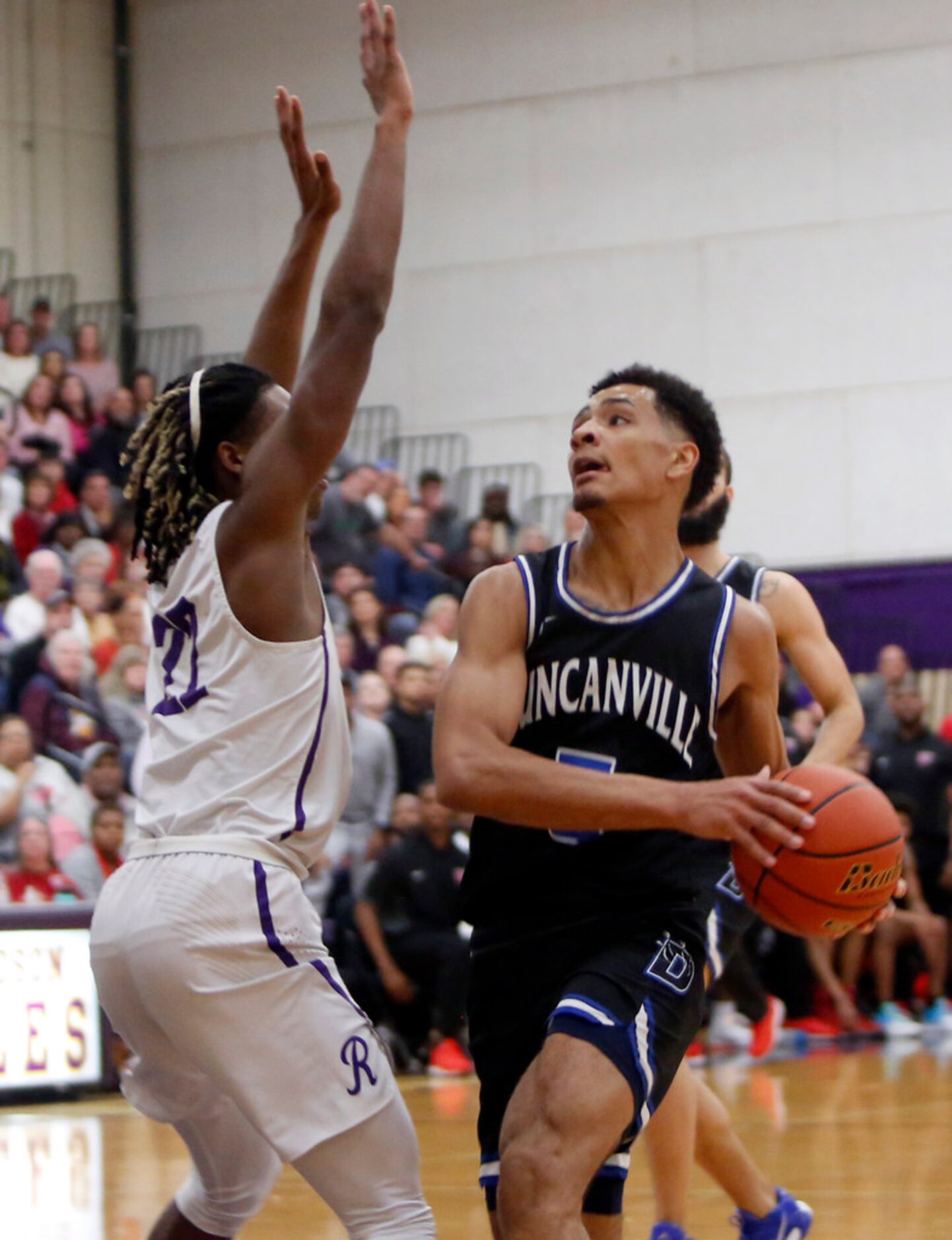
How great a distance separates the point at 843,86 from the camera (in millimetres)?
17031

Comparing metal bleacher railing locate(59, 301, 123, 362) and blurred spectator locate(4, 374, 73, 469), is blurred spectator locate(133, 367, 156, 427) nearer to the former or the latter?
blurred spectator locate(4, 374, 73, 469)

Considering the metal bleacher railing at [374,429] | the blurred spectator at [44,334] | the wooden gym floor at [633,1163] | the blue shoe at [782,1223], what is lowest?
the wooden gym floor at [633,1163]

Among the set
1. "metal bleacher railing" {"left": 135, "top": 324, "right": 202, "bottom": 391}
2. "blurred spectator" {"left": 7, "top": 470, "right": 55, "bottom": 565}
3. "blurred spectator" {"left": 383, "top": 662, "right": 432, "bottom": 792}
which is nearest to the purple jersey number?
"blurred spectator" {"left": 383, "top": 662, "right": 432, "bottom": 792}

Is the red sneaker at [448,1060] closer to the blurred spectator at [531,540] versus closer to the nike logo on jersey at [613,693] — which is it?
the blurred spectator at [531,540]

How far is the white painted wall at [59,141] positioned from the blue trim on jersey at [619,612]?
15.8 m

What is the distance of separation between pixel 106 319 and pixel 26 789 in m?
10.3

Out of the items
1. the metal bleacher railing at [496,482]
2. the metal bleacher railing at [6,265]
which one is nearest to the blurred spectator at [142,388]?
the metal bleacher railing at [6,265]

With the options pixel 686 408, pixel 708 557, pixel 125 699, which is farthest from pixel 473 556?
pixel 686 408

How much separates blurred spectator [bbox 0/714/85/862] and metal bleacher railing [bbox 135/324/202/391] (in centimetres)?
966

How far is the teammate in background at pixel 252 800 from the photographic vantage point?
11.0 ft

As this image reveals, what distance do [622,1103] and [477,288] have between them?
605 inches

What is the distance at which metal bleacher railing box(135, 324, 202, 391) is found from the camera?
754 inches

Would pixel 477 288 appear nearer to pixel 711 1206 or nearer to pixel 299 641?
pixel 711 1206

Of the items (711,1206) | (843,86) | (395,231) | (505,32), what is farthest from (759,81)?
(395,231)
